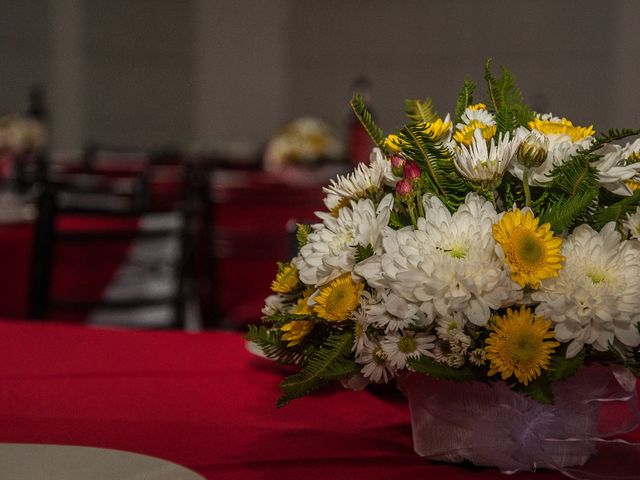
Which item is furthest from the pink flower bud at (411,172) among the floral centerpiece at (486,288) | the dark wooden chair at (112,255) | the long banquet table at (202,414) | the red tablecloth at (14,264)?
the red tablecloth at (14,264)

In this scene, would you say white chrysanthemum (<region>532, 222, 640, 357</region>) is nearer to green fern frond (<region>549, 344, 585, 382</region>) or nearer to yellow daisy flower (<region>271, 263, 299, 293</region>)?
green fern frond (<region>549, 344, 585, 382</region>)

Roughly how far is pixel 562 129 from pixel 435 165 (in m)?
0.13

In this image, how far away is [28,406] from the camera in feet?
3.50

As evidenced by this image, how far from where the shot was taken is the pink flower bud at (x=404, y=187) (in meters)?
0.79

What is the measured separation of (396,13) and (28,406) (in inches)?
443

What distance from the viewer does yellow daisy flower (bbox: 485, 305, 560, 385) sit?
0.72 meters

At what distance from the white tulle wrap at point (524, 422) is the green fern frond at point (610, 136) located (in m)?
0.18

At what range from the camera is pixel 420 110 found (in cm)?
91

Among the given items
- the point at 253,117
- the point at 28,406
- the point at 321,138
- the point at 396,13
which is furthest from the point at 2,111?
the point at 28,406

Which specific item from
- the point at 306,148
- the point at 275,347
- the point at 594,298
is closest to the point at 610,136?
the point at 594,298

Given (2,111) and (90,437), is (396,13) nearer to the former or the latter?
(2,111)

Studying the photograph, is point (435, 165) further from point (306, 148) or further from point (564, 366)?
point (306, 148)

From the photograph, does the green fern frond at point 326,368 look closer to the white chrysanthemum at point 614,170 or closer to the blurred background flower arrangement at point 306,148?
the white chrysanthemum at point 614,170

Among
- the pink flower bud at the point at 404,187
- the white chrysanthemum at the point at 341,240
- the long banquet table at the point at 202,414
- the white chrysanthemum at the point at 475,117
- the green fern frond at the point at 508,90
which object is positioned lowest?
the long banquet table at the point at 202,414
